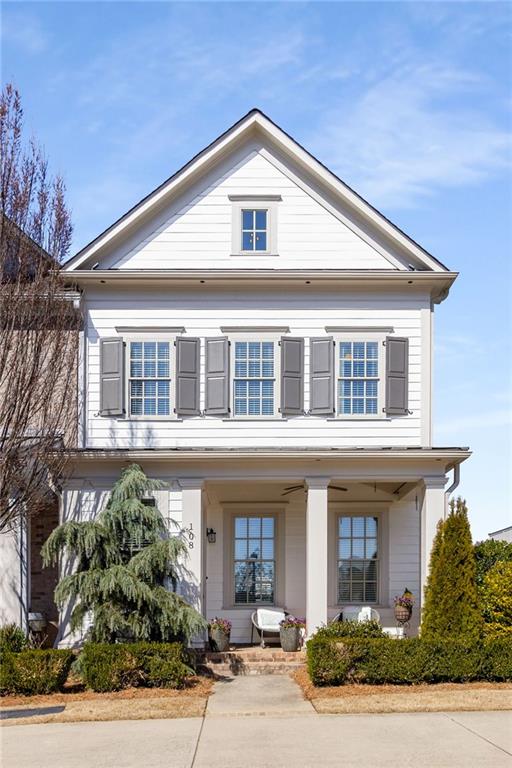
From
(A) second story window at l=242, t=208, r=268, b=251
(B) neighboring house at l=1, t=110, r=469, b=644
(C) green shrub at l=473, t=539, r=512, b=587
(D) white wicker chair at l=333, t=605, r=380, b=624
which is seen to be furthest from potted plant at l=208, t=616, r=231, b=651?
(A) second story window at l=242, t=208, r=268, b=251

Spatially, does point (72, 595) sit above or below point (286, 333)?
below

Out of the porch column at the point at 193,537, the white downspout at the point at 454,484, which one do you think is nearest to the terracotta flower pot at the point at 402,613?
the white downspout at the point at 454,484

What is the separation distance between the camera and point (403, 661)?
14.4 metres

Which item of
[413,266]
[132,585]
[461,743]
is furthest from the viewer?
[413,266]

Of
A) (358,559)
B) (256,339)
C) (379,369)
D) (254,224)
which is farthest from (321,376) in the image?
A: (358,559)

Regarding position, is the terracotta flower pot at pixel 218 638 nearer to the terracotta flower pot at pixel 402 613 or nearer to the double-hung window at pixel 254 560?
the double-hung window at pixel 254 560

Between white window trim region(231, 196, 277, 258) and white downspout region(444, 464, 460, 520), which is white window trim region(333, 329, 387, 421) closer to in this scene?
white downspout region(444, 464, 460, 520)

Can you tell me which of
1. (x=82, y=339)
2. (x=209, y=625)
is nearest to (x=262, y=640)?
(x=209, y=625)

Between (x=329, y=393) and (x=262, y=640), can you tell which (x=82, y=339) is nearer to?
(x=329, y=393)

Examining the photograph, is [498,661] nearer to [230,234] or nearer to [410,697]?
[410,697]

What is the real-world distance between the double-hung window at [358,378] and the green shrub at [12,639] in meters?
6.80

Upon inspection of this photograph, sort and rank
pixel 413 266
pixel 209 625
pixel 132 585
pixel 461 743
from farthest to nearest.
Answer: pixel 413 266, pixel 209 625, pixel 132 585, pixel 461 743

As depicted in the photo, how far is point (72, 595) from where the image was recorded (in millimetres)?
15812

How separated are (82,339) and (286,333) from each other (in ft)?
12.5
